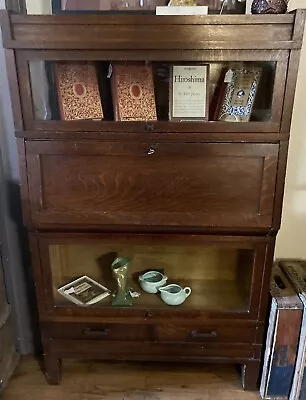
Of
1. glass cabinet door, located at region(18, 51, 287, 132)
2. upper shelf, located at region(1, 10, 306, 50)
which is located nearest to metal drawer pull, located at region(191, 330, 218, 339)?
glass cabinet door, located at region(18, 51, 287, 132)

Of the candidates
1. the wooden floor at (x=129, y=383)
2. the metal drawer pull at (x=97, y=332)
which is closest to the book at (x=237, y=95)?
the metal drawer pull at (x=97, y=332)

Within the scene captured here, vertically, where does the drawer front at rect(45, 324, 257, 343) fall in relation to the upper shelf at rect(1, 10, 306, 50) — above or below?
below

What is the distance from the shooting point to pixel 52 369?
1.67 metres

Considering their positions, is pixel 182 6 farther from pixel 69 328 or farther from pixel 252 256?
pixel 69 328

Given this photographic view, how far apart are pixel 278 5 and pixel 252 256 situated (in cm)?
78

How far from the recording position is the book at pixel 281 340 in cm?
149

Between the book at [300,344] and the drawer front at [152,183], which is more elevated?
the drawer front at [152,183]

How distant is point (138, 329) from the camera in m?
1.58

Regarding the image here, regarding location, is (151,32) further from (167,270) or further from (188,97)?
(167,270)

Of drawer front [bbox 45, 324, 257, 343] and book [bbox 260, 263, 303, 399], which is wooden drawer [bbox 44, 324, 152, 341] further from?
book [bbox 260, 263, 303, 399]

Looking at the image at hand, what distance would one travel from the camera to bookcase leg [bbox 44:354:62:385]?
1647 mm

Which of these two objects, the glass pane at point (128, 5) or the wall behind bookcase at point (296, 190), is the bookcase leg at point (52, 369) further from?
the glass pane at point (128, 5)

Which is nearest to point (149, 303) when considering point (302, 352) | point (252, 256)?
point (252, 256)

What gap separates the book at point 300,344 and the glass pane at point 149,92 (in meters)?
0.66
